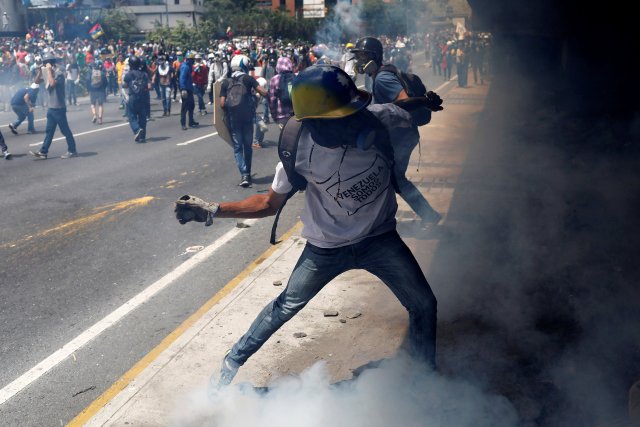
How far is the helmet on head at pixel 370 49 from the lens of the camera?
6.83 metres

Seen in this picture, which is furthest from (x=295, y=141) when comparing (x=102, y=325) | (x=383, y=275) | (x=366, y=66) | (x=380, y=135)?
(x=366, y=66)

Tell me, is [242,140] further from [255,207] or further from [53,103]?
[255,207]

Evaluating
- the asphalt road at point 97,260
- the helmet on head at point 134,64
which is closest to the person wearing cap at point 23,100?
the helmet on head at point 134,64

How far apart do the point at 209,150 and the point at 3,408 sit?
32.5 ft

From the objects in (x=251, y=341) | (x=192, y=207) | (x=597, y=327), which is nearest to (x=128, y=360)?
(x=251, y=341)

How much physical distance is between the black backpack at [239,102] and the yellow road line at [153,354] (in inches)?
145

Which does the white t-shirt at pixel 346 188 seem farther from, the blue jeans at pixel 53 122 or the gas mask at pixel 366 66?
the blue jeans at pixel 53 122

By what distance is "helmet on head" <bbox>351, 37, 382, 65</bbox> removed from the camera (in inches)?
269

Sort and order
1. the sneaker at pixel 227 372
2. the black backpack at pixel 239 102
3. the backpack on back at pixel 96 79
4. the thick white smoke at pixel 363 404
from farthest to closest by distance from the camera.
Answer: the backpack on back at pixel 96 79, the black backpack at pixel 239 102, the sneaker at pixel 227 372, the thick white smoke at pixel 363 404

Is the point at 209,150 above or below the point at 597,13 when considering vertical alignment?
below

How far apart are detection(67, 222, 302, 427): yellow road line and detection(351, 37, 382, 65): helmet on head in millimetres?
2202

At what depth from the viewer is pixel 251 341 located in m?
3.95

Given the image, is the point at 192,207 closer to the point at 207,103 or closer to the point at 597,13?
the point at 597,13

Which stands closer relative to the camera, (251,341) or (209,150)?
(251,341)
